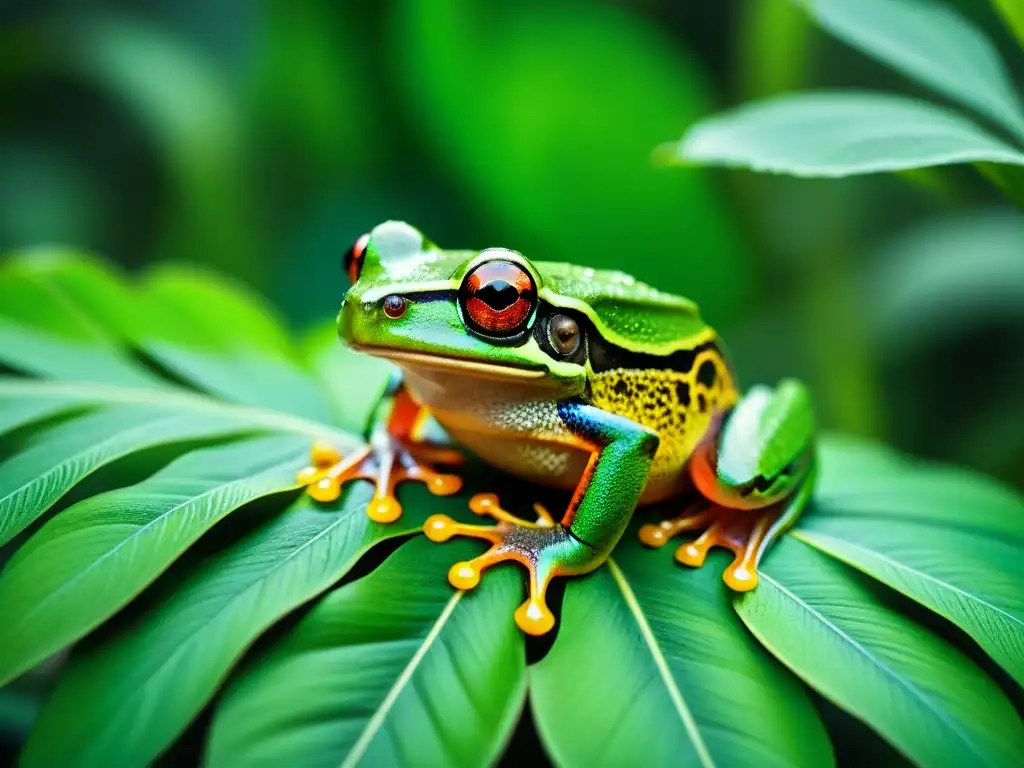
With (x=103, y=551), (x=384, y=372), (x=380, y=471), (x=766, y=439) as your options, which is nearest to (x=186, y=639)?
(x=103, y=551)

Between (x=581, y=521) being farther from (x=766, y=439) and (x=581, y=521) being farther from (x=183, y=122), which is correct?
(x=183, y=122)

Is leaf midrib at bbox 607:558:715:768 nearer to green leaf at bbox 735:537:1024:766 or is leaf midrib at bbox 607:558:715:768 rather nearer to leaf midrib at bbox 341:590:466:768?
green leaf at bbox 735:537:1024:766

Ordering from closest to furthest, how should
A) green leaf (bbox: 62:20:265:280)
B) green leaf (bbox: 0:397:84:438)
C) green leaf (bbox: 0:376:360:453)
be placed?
green leaf (bbox: 0:397:84:438) → green leaf (bbox: 0:376:360:453) → green leaf (bbox: 62:20:265:280)

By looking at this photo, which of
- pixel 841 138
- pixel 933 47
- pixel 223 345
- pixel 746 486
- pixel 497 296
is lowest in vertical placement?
pixel 223 345

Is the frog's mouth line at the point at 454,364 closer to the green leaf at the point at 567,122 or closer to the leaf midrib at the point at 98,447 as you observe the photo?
the leaf midrib at the point at 98,447

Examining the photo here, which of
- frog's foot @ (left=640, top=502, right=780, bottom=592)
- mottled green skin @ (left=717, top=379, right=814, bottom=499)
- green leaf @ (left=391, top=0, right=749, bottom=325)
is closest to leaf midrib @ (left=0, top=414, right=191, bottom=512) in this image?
frog's foot @ (left=640, top=502, right=780, bottom=592)

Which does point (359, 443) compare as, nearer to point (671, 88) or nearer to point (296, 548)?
point (296, 548)

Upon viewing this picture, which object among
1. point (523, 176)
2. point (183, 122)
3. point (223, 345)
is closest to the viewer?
point (223, 345)
